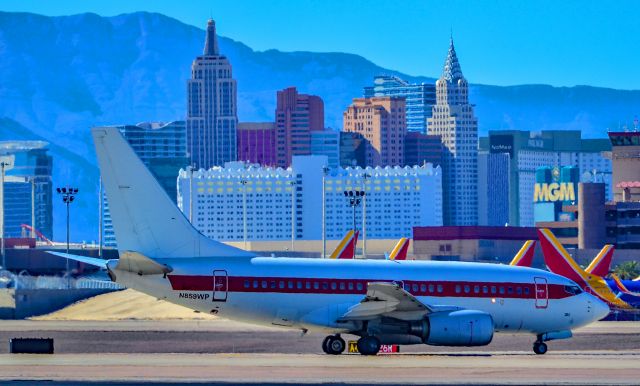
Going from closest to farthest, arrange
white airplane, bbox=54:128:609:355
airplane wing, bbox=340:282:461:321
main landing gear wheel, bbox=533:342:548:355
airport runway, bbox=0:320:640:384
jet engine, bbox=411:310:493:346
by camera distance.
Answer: airport runway, bbox=0:320:640:384 < white airplane, bbox=54:128:609:355 < airplane wing, bbox=340:282:461:321 < jet engine, bbox=411:310:493:346 < main landing gear wheel, bbox=533:342:548:355

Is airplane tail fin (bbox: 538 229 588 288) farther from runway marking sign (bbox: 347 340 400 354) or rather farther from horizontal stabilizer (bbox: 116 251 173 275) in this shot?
horizontal stabilizer (bbox: 116 251 173 275)

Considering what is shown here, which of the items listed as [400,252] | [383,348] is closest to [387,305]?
[383,348]

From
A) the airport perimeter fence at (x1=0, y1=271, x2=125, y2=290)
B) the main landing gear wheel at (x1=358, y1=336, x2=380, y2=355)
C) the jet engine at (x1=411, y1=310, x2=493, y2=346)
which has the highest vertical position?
the jet engine at (x1=411, y1=310, x2=493, y2=346)

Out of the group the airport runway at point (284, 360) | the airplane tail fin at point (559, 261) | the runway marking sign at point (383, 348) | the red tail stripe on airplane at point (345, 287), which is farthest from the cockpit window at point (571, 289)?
the airplane tail fin at point (559, 261)

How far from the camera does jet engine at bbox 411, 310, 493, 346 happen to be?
196 feet

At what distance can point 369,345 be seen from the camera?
60.6 m

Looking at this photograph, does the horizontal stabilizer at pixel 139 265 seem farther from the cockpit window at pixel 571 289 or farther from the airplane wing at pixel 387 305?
the cockpit window at pixel 571 289

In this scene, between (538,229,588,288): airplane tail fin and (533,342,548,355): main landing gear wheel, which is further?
(538,229,588,288): airplane tail fin

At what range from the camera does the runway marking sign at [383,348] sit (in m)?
62.7

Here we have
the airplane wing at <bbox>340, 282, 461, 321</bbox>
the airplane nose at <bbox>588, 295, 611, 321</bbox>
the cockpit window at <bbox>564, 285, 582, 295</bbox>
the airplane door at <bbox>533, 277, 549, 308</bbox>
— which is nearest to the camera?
the airplane wing at <bbox>340, 282, 461, 321</bbox>

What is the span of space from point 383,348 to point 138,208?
42.4 ft

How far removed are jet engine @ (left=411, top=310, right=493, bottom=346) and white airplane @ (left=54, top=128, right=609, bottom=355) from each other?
4 centimetres

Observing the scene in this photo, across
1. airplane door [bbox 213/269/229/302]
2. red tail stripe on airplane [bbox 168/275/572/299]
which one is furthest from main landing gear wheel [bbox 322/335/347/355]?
airplane door [bbox 213/269/229/302]

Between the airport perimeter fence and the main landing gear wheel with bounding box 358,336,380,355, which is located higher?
the main landing gear wheel with bounding box 358,336,380,355
